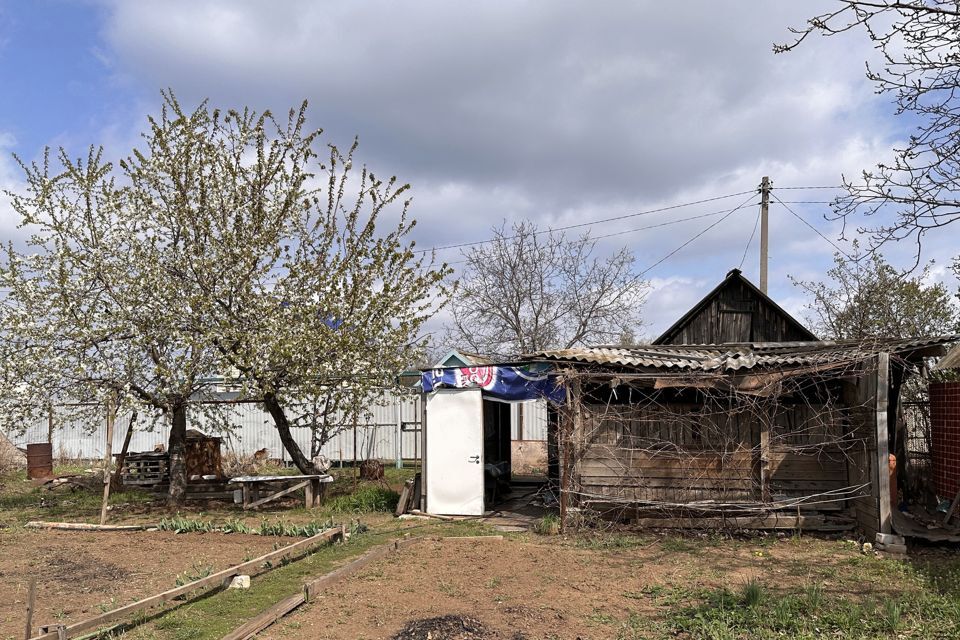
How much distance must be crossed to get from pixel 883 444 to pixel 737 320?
11.1 meters

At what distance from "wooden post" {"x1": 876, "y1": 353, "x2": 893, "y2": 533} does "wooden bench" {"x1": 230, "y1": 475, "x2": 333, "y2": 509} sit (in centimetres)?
995

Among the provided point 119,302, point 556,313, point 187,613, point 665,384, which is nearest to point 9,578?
point 187,613

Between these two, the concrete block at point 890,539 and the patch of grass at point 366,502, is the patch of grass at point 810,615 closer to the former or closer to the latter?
the concrete block at point 890,539

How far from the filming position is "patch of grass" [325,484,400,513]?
1418 cm

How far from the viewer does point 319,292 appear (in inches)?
568

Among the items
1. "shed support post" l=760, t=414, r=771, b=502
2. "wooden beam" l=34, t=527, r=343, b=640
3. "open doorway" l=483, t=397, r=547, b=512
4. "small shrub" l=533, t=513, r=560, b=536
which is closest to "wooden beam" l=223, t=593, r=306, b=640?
"wooden beam" l=34, t=527, r=343, b=640

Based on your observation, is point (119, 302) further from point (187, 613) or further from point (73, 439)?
point (73, 439)

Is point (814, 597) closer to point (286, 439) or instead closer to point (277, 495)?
point (277, 495)

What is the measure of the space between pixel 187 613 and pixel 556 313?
21290 mm

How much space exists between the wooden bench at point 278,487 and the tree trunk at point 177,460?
107cm

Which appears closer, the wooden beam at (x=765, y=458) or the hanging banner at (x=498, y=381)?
the wooden beam at (x=765, y=458)

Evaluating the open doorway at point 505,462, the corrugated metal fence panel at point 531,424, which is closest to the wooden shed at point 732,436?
the open doorway at point 505,462

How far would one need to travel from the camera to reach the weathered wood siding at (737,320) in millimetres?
20688

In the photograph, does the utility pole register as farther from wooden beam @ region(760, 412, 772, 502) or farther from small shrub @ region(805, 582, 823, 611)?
small shrub @ region(805, 582, 823, 611)
